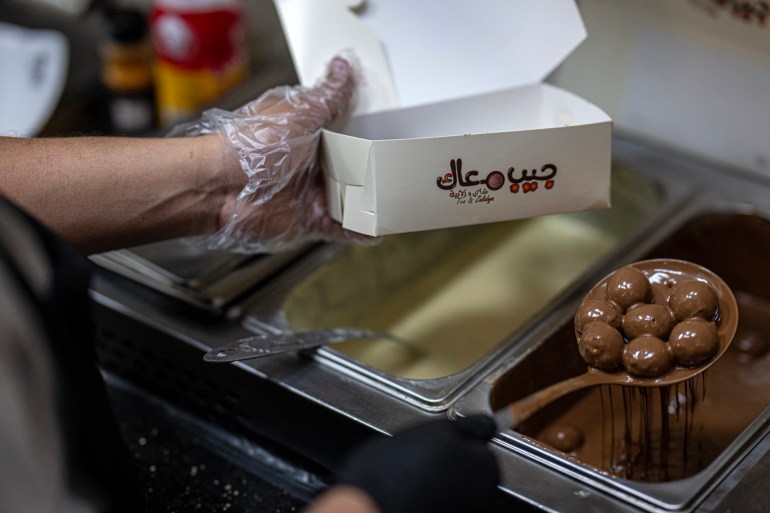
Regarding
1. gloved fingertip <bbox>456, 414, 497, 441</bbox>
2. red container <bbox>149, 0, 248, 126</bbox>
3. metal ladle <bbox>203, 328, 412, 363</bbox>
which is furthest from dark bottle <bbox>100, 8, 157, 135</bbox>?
gloved fingertip <bbox>456, 414, 497, 441</bbox>

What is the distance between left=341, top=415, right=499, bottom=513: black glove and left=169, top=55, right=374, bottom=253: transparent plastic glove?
46cm

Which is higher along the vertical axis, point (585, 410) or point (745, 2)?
point (745, 2)

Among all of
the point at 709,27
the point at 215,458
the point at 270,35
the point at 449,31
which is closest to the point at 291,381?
the point at 215,458

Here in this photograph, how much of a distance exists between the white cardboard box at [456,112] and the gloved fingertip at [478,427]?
330 mm

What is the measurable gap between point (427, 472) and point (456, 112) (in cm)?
59

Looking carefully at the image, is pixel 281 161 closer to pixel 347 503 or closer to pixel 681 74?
pixel 347 503

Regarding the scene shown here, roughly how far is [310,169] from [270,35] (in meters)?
0.88

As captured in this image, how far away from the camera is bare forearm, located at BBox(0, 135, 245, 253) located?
3.42 ft

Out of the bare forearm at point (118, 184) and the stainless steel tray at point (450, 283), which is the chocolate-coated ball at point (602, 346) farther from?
the bare forearm at point (118, 184)

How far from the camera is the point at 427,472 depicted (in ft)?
2.07

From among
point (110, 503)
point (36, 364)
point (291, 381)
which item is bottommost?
point (291, 381)

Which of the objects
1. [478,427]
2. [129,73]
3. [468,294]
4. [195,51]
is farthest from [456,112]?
[129,73]

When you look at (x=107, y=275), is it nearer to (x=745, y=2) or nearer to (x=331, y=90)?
(x=331, y=90)

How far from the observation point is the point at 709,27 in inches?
49.1
